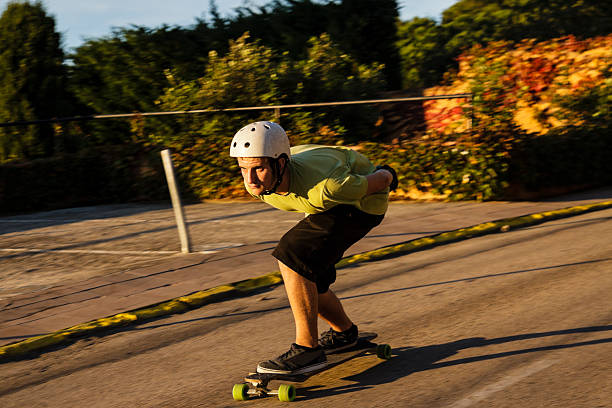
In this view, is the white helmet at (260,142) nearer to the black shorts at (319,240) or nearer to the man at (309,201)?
the man at (309,201)

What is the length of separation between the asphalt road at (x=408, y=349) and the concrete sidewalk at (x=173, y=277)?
660mm

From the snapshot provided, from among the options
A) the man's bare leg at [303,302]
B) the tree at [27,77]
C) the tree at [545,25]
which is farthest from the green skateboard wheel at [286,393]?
the tree at [545,25]

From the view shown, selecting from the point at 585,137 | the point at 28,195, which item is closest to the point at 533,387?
the point at 585,137

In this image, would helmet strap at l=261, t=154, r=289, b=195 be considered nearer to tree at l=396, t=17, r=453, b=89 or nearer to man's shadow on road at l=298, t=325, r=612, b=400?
man's shadow on road at l=298, t=325, r=612, b=400

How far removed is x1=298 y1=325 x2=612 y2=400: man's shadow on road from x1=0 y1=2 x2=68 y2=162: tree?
45.2 ft

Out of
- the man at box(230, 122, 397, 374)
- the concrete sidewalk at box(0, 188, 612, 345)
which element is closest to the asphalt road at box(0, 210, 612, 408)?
the man at box(230, 122, 397, 374)

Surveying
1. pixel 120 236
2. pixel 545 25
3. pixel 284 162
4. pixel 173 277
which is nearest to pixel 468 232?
pixel 173 277

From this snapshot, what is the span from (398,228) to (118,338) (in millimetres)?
4879

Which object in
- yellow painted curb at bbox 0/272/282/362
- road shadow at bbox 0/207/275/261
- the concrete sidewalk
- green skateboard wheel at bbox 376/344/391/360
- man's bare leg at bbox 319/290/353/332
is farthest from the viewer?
road shadow at bbox 0/207/275/261

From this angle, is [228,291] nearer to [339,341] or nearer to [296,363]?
[339,341]

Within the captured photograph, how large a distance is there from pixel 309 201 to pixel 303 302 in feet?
1.91

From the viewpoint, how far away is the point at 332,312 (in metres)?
4.42

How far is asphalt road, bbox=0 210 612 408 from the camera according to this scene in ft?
13.2

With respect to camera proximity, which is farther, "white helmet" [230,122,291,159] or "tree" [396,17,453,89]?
"tree" [396,17,453,89]
